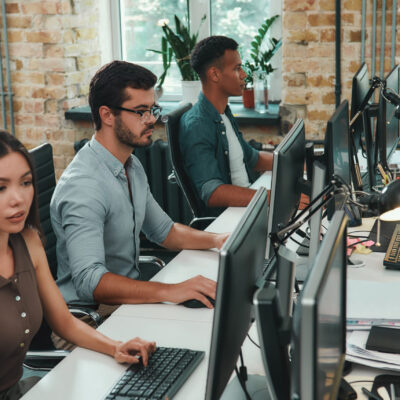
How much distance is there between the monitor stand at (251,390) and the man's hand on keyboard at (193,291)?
15.6 inches

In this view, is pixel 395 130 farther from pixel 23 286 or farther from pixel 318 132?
pixel 23 286

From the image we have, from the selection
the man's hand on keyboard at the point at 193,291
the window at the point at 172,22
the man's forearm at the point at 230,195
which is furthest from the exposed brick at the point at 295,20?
the man's hand on keyboard at the point at 193,291

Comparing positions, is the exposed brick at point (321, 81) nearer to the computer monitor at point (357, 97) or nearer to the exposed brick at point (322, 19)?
the exposed brick at point (322, 19)

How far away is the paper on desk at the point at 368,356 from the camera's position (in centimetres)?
146

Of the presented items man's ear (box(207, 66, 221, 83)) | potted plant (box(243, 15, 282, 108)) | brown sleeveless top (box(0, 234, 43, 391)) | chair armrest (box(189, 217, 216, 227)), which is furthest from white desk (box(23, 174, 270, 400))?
potted plant (box(243, 15, 282, 108))

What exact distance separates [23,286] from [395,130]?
1.96 m

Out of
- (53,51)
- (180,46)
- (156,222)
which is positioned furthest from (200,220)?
(53,51)

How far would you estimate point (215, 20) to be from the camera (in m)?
4.00

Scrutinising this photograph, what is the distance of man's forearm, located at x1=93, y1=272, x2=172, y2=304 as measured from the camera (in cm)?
188

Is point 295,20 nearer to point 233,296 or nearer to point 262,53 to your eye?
point 262,53

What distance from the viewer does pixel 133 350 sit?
157cm

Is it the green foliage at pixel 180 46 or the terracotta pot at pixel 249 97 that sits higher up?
the green foliage at pixel 180 46

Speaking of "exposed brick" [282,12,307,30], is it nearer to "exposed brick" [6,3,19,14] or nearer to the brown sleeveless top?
"exposed brick" [6,3,19,14]

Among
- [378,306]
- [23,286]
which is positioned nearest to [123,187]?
[23,286]
